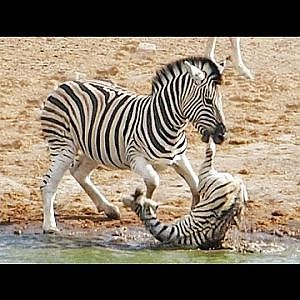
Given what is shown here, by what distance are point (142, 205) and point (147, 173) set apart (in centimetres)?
20

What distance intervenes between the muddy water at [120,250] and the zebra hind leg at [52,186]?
0.29 ft

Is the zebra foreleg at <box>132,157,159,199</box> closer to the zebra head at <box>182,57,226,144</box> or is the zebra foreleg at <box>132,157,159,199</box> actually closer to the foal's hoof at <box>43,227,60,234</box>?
the zebra head at <box>182,57,226,144</box>

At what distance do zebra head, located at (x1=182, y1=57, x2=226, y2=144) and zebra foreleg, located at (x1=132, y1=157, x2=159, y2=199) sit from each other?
0.35m

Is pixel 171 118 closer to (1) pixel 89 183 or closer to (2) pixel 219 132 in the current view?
(2) pixel 219 132

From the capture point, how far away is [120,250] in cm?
672

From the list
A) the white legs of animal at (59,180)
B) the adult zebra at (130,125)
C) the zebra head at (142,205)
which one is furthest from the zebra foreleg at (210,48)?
the zebra head at (142,205)

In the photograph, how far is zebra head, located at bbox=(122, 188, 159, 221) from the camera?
21.9 feet

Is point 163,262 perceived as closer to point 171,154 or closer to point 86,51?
A: point 171,154

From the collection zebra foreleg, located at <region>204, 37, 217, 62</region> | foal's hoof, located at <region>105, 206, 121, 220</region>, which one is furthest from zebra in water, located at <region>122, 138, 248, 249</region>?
zebra foreleg, located at <region>204, 37, 217, 62</region>

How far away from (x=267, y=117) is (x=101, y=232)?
8.29ft

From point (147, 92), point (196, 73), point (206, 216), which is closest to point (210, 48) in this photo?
point (147, 92)

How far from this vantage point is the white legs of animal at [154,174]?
22.2ft

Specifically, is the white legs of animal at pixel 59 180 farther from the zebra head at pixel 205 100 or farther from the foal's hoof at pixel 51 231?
the zebra head at pixel 205 100

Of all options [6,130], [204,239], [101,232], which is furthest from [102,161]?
[6,130]
